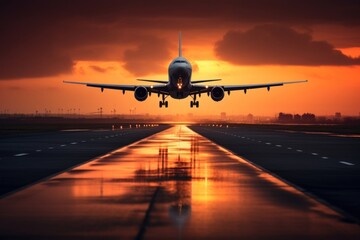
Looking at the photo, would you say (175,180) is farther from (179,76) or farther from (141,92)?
(141,92)

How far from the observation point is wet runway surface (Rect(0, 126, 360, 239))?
9758mm

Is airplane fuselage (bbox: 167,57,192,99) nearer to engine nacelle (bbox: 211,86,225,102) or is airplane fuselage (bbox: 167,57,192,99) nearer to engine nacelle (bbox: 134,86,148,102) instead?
engine nacelle (bbox: 211,86,225,102)

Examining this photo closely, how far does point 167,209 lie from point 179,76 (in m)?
48.2

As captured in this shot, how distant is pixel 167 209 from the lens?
12.3 meters

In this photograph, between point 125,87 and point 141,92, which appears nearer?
point 141,92

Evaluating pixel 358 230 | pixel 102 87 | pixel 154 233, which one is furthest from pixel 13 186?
pixel 102 87

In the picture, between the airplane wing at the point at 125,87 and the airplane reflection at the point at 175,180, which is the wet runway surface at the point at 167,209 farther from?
the airplane wing at the point at 125,87

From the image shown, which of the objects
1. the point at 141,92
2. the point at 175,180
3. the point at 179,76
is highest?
the point at 179,76

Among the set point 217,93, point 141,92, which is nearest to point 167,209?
point 141,92

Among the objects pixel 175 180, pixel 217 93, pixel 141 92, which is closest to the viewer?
pixel 175 180

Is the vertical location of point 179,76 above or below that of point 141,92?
above

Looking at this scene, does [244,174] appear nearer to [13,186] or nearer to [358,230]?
[13,186]

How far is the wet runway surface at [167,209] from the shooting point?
9.76m

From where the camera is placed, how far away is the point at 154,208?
41.0 feet
